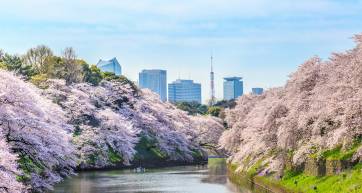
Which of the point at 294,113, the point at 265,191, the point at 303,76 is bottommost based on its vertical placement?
the point at 265,191

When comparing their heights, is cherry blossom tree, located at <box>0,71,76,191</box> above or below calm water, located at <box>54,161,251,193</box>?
above

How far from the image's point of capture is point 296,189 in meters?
38.1

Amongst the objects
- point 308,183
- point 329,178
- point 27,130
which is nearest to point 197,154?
point 308,183

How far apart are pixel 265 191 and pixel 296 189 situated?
7859mm

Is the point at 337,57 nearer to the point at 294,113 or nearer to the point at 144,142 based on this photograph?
the point at 294,113

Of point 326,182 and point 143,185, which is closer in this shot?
point 326,182

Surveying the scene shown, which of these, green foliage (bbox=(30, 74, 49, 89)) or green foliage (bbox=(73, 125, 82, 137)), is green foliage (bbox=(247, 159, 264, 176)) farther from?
green foliage (bbox=(30, 74, 49, 89))

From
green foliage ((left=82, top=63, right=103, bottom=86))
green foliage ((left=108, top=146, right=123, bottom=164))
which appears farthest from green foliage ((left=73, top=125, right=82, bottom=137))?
green foliage ((left=82, top=63, right=103, bottom=86))

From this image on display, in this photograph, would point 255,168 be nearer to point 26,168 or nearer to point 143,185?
point 143,185

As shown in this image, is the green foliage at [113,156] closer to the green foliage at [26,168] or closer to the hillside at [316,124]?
the hillside at [316,124]

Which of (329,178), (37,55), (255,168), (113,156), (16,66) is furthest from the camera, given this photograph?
(37,55)

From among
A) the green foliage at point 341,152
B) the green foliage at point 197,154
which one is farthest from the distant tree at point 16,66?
the green foliage at point 341,152

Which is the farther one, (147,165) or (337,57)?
(147,165)

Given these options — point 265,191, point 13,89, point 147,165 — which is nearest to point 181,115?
point 147,165
